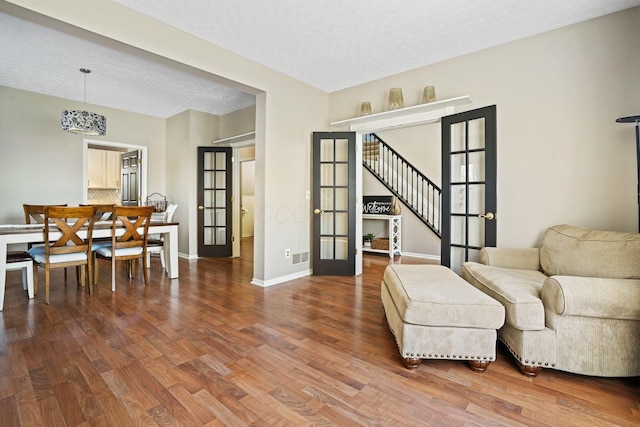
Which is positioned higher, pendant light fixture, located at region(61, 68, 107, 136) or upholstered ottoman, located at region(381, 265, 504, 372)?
pendant light fixture, located at region(61, 68, 107, 136)

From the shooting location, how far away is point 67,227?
10.7 feet

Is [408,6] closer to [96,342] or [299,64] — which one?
[299,64]

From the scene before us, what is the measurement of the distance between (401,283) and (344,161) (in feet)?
8.23

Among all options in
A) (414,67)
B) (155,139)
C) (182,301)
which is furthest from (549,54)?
(155,139)

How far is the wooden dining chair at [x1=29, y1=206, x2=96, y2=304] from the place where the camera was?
3.10 m

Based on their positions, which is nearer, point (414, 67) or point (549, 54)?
point (549, 54)

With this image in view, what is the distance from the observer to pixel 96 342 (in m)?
2.24

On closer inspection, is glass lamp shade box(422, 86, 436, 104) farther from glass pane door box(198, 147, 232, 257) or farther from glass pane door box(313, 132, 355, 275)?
glass pane door box(198, 147, 232, 257)

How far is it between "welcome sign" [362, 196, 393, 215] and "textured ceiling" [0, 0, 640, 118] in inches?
106

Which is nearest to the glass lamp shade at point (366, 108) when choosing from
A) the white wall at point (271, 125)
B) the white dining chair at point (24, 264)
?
the white wall at point (271, 125)

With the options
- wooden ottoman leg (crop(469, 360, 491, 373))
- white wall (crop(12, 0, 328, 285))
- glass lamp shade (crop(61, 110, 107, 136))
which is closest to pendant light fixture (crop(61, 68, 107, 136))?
glass lamp shade (crop(61, 110, 107, 136))

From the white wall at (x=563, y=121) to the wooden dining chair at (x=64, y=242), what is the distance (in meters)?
4.43

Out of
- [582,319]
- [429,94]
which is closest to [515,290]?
[582,319]

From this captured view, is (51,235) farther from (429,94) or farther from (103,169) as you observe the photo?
(103,169)
